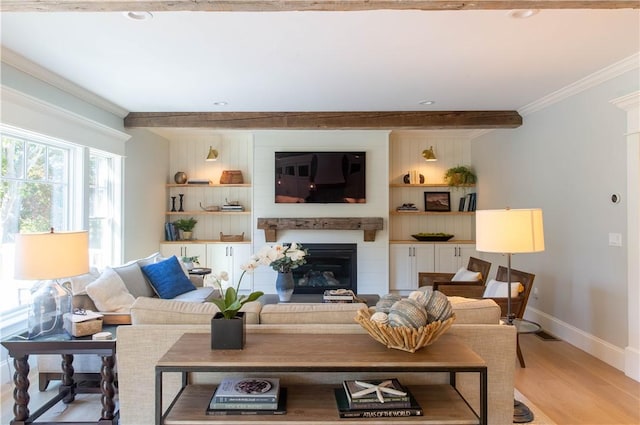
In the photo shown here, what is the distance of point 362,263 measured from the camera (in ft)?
18.7

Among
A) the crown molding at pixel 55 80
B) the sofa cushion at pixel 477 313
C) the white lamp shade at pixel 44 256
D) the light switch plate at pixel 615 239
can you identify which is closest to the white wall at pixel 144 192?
the crown molding at pixel 55 80

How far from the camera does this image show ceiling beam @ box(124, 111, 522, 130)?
4574 millimetres

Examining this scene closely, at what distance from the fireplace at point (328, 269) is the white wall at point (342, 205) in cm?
11

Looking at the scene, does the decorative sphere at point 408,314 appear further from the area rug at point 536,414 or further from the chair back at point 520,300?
the chair back at point 520,300

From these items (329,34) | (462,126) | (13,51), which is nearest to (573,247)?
(462,126)

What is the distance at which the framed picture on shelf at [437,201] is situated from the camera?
243 inches

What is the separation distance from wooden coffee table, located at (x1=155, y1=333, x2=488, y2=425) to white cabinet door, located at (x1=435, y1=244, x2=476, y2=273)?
4219 mm

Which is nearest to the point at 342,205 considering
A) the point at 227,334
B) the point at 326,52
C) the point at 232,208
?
the point at 232,208

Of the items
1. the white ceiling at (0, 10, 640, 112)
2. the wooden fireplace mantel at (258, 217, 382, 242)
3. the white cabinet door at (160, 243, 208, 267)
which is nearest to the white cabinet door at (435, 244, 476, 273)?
the wooden fireplace mantel at (258, 217, 382, 242)

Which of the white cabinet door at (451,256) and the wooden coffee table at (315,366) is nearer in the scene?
the wooden coffee table at (315,366)

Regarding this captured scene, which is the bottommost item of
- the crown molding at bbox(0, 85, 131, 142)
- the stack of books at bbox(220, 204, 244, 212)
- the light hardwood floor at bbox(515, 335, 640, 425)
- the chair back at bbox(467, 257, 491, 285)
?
the light hardwood floor at bbox(515, 335, 640, 425)

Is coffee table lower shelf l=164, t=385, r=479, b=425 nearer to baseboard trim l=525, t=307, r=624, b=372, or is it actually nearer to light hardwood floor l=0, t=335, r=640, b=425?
light hardwood floor l=0, t=335, r=640, b=425

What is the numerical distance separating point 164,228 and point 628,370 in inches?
228

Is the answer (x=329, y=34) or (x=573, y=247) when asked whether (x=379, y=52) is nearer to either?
(x=329, y=34)
